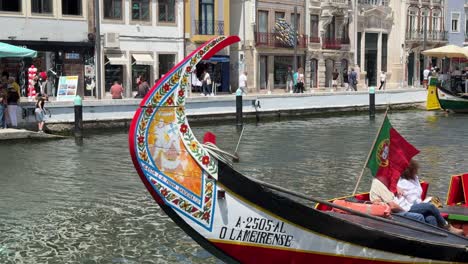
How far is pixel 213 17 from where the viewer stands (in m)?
40.0

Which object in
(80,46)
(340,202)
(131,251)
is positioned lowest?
(131,251)

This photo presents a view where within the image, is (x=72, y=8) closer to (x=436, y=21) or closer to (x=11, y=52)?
(x=11, y=52)

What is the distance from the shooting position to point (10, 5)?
32469mm

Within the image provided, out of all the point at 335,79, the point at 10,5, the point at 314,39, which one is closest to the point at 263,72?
the point at 335,79

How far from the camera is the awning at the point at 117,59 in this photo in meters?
35.2

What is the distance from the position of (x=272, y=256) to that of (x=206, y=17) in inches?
1315

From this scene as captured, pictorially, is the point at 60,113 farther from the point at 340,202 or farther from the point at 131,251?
the point at 340,202

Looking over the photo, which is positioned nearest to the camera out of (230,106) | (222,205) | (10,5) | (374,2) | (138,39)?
(222,205)

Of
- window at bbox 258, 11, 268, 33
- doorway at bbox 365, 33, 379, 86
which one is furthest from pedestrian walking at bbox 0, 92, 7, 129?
doorway at bbox 365, 33, 379, 86

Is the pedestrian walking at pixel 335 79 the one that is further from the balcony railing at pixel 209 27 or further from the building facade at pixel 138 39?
the building facade at pixel 138 39

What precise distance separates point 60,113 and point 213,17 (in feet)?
57.4

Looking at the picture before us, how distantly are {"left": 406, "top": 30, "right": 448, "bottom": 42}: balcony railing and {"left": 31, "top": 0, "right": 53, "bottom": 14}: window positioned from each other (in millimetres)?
29613

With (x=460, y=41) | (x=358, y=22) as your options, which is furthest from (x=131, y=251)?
(x=460, y=41)

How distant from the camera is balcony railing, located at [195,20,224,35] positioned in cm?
3919
